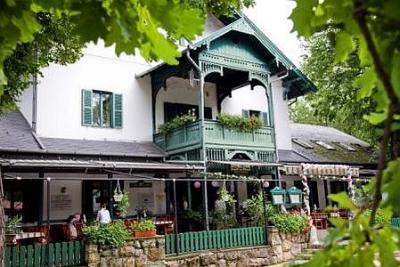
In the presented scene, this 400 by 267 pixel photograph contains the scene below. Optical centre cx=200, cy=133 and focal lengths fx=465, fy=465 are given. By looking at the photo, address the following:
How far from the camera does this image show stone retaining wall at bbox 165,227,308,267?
539 inches

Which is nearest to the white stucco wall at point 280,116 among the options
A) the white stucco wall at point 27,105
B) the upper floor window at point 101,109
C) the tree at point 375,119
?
the upper floor window at point 101,109

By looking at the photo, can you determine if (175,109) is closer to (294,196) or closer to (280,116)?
(280,116)

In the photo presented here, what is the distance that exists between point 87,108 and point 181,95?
4460mm

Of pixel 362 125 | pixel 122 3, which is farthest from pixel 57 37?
pixel 362 125

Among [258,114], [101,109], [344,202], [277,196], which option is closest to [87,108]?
[101,109]

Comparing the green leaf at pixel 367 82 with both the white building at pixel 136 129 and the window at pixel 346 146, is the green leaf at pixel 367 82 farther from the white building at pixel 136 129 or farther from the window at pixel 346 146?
the window at pixel 346 146

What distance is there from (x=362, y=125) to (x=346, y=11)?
2419 centimetres

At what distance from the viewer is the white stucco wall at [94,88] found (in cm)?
1661

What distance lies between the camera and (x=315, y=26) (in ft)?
5.10

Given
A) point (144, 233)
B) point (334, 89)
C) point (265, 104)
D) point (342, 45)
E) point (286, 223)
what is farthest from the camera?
point (334, 89)

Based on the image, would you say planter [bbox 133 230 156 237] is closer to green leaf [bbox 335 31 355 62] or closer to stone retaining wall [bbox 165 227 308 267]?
stone retaining wall [bbox 165 227 308 267]

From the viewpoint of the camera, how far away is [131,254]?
12.8m

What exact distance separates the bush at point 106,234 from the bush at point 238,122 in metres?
6.73

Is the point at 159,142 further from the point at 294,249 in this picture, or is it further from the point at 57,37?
the point at 57,37
